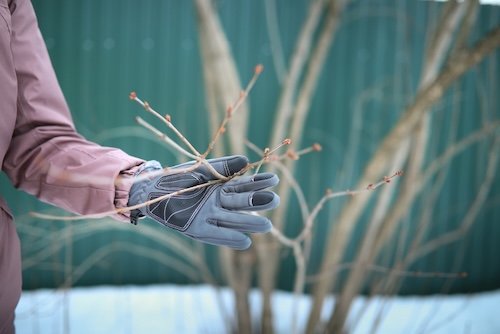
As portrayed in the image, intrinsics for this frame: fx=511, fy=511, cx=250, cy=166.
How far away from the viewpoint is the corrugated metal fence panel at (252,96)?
2916mm

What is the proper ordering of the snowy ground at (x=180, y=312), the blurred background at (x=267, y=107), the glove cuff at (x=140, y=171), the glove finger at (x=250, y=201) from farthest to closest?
the blurred background at (x=267, y=107) → the snowy ground at (x=180, y=312) → the glove cuff at (x=140, y=171) → the glove finger at (x=250, y=201)

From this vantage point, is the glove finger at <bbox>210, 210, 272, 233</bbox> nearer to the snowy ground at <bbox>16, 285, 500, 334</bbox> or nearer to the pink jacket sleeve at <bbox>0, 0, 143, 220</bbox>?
the pink jacket sleeve at <bbox>0, 0, 143, 220</bbox>

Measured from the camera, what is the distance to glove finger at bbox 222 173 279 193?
891 mm

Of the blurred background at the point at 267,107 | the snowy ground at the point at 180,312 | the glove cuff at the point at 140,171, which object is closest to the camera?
the glove cuff at the point at 140,171

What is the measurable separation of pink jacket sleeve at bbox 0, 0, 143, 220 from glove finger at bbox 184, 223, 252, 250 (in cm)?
18

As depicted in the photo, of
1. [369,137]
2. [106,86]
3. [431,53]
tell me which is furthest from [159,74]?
[431,53]

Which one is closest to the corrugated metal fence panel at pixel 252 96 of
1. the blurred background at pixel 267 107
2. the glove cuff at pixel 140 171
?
the blurred background at pixel 267 107

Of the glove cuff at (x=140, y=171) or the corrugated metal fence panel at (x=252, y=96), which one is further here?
the corrugated metal fence panel at (x=252, y=96)

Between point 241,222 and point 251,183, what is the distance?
0.07m

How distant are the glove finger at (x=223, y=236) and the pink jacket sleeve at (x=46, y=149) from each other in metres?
0.18

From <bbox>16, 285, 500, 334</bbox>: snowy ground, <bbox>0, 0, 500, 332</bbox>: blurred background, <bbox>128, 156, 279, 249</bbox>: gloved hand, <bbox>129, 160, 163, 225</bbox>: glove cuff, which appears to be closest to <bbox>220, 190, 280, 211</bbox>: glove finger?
<bbox>128, 156, 279, 249</bbox>: gloved hand

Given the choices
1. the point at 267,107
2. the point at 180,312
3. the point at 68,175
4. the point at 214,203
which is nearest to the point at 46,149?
the point at 68,175

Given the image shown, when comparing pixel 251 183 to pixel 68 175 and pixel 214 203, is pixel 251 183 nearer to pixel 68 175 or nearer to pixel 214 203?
pixel 214 203

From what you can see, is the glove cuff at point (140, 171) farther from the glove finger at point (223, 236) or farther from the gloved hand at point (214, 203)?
the glove finger at point (223, 236)
